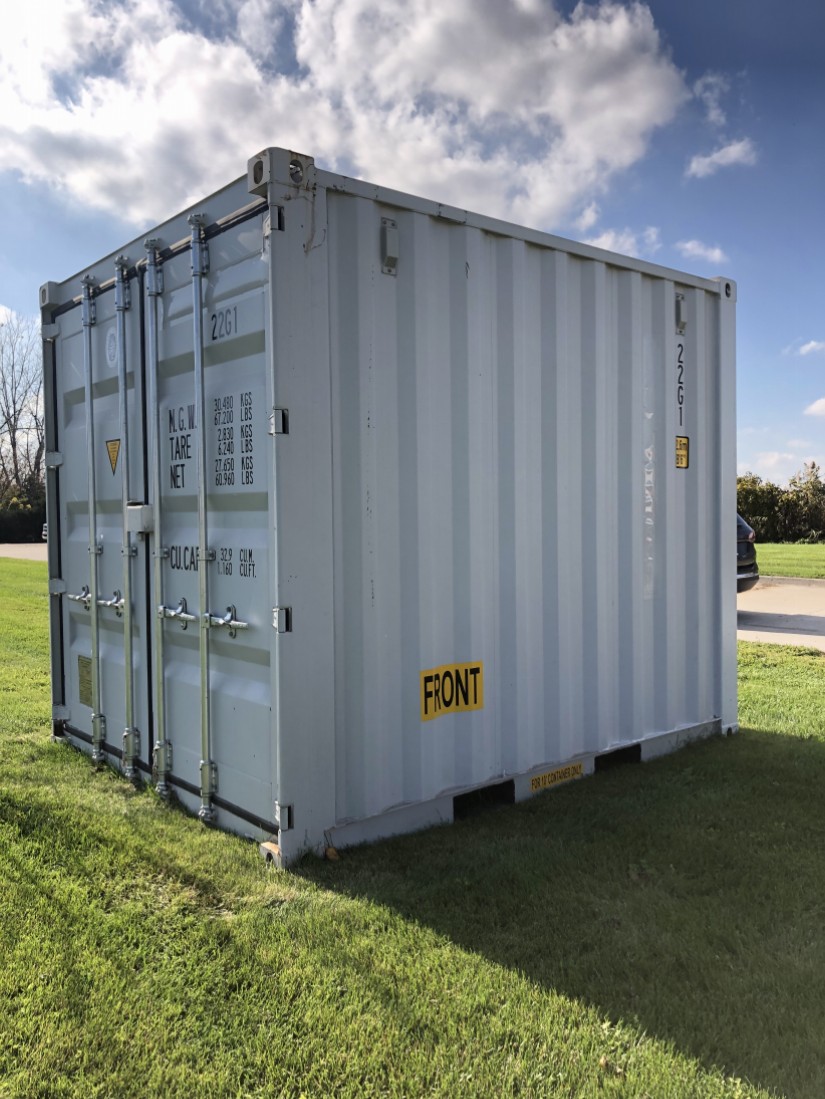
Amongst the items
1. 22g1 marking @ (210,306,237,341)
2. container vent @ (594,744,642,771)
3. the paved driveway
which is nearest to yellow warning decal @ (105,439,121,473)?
22g1 marking @ (210,306,237,341)

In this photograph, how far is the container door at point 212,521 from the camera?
13.8 ft

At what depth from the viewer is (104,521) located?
A: 566 centimetres

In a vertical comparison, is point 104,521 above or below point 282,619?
above

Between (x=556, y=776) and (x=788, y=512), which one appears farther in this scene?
(x=788, y=512)

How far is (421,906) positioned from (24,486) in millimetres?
42422

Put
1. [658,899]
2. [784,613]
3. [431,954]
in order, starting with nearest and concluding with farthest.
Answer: [431,954] < [658,899] < [784,613]

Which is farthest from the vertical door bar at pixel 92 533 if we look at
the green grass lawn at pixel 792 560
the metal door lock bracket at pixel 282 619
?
the green grass lawn at pixel 792 560

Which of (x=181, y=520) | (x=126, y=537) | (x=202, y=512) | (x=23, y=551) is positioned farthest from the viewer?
(x=23, y=551)

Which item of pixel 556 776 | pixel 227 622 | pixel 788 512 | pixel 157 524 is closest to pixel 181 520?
pixel 157 524

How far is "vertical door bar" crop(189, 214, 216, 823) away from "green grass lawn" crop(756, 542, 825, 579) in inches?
579

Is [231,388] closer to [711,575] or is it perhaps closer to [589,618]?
[589,618]

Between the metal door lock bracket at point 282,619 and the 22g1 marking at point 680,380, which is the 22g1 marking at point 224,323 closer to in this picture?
the metal door lock bracket at point 282,619

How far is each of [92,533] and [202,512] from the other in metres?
1.54

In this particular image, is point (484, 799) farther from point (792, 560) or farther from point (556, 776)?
point (792, 560)
